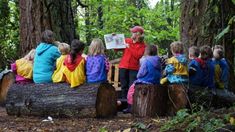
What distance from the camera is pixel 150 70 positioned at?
25.4 ft

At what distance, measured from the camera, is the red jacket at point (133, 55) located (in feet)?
28.5

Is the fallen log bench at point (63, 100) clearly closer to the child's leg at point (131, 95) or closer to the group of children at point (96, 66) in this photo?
the group of children at point (96, 66)

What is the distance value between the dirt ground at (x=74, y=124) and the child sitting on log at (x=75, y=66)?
2.25 ft

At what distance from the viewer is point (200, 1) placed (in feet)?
32.1

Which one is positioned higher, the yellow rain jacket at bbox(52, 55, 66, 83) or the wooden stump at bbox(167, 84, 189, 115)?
the yellow rain jacket at bbox(52, 55, 66, 83)

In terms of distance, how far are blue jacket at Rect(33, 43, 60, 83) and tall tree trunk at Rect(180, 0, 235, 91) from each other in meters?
3.26

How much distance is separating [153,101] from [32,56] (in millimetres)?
2659

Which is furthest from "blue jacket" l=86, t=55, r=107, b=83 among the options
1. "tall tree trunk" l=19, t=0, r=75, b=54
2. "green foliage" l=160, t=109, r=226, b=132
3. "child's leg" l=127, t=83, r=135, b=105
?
"tall tree trunk" l=19, t=0, r=75, b=54

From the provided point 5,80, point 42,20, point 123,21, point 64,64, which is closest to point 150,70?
point 64,64

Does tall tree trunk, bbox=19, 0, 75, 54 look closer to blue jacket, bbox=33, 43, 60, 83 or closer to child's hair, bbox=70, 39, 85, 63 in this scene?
blue jacket, bbox=33, 43, 60, 83

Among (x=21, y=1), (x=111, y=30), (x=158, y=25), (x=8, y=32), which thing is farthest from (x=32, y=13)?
(x=158, y=25)

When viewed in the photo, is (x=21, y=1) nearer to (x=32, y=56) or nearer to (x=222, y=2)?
(x=32, y=56)

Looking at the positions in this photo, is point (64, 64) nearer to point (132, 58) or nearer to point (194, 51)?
point (132, 58)

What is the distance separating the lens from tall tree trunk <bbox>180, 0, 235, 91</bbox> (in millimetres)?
8914
